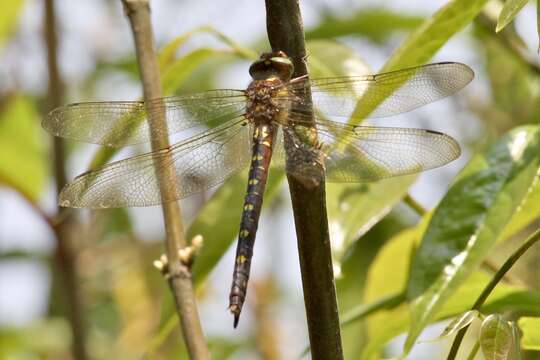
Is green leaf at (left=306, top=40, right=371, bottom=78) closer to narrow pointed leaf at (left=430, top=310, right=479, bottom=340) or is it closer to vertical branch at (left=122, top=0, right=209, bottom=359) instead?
vertical branch at (left=122, top=0, right=209, bottom=359)

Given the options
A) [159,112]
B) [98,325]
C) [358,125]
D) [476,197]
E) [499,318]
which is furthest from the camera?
[98,325]

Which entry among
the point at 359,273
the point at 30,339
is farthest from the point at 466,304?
the point at 30,339

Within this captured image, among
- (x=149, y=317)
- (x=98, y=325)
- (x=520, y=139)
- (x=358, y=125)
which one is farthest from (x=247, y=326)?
(x=520, y=139)

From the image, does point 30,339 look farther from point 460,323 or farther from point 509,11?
point 509,11

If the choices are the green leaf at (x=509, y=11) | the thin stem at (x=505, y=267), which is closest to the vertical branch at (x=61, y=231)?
the thin stem at (x=505, y=267)

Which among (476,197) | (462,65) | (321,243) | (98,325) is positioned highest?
(98,325)

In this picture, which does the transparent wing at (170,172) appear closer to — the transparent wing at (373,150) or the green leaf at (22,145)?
the transparent wing at (373,150)

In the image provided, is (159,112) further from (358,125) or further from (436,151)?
(436,151)
